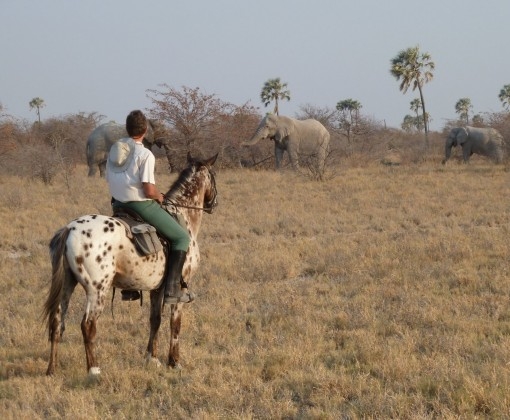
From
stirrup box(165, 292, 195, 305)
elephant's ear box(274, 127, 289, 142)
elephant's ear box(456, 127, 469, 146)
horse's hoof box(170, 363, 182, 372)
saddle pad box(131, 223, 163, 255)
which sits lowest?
horse's hoof box(170, 363, 182, 372)

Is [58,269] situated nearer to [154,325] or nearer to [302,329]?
[154,325]

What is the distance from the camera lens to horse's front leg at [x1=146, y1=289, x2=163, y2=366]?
5395 millimetres

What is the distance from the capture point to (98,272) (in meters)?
4.79

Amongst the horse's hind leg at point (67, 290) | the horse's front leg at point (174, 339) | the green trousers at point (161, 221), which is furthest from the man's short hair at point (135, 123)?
the horse's front leg at point (174, 339)

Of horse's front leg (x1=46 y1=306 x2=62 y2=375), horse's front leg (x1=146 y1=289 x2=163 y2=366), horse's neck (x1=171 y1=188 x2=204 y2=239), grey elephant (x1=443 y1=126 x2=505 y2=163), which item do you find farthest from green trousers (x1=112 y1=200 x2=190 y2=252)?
grey elephant (x1=443 y1=126 x2=505 y2=163)

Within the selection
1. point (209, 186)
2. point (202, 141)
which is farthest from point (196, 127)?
point (209, 186)

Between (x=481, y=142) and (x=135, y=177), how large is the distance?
82.1 feet

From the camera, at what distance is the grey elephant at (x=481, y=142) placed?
27188 mm

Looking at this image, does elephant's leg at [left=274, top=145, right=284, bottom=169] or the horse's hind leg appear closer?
the horse's hind leg

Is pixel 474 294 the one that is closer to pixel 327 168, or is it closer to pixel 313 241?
pixel 313 241

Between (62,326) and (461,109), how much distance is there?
70.5 m

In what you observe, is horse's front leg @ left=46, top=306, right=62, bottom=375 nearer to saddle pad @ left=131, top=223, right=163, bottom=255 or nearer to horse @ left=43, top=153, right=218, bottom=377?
horse @ left=43, top=153, right=218, bottom=377

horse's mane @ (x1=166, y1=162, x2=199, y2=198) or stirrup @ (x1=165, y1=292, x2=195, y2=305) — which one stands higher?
horse's mane @ (x1=166, y1=162, x2=199, y2=198)

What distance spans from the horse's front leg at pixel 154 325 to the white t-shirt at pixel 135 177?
914mm
